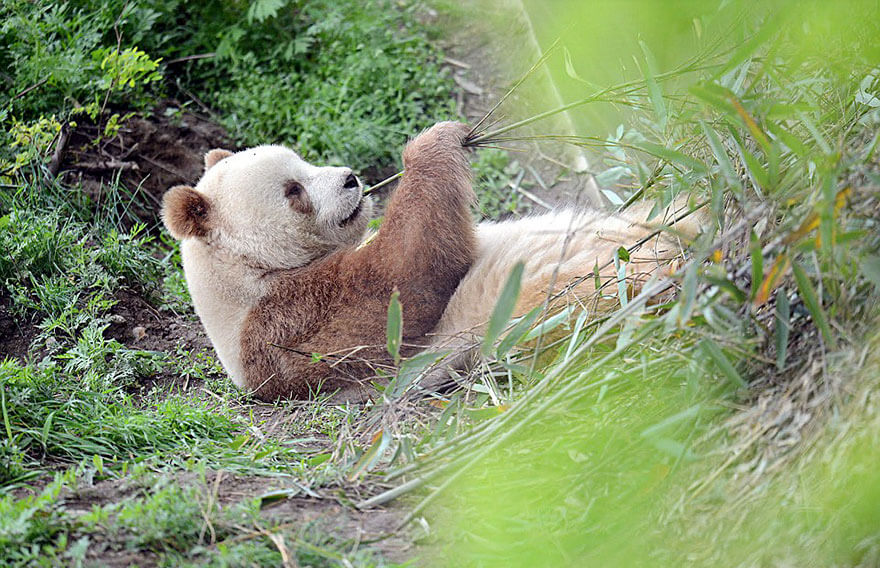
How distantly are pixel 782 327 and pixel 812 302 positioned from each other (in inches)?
6.1

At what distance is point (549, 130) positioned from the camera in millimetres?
6457

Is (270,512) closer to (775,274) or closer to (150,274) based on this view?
(775,274)

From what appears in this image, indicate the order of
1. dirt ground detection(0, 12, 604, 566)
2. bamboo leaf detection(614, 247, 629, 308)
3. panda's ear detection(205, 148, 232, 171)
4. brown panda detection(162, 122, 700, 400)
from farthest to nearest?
panda's ear detection(205, 148, 232, 171) < brown panda detection(162, 122, 700, 400) < bamboo leaf detection(614, 247, 629, 308) < dirt ground detection(0, 12, 604, 566)

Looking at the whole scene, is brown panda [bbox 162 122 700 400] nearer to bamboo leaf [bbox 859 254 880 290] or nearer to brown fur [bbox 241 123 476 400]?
brown fur [bbox 241 123 476 400]

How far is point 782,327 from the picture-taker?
238 cm

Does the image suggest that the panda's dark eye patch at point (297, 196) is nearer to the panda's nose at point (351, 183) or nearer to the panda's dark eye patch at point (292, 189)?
the panda's dark eye patch at point (292, 189)

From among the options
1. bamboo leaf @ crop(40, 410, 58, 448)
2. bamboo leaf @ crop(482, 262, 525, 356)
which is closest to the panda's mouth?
bamboo leaf @ crop(40, 410, 58, 448)

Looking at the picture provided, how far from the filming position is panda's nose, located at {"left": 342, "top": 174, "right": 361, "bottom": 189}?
4641 mm

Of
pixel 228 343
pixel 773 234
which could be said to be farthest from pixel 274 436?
pixel 773 234

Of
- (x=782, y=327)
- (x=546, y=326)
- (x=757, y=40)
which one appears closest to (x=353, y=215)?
(x=546, y=326)

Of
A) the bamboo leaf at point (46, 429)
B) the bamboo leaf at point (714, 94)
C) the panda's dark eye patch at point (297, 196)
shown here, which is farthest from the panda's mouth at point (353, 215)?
the bamboo leaf at point (714, 94)

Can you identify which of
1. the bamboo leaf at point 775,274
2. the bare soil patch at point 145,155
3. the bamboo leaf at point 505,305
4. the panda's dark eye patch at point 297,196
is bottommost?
the bamboo leaf at point 775,274

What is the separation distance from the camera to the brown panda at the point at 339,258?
418 cm

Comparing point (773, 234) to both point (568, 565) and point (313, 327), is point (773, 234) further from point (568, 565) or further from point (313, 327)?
point (313, 327)
